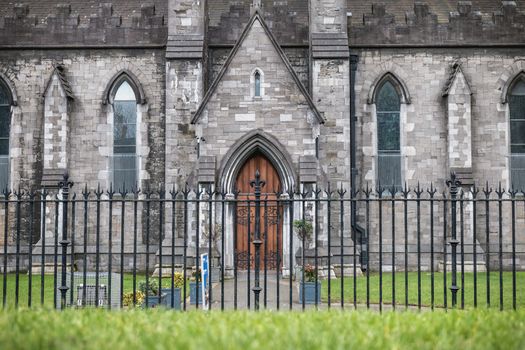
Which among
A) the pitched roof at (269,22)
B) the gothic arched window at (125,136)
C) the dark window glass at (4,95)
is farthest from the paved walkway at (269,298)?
the dark window glass at (4,95)

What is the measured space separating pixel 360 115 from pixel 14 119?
11.7 metres

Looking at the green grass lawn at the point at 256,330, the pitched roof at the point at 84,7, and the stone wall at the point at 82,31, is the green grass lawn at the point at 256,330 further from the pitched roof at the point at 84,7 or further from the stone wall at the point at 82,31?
the pitched roof at the point at 84,7

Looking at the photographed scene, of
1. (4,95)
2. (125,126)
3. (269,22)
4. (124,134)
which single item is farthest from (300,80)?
(4,95)

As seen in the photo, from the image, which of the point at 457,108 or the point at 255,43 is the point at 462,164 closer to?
the point at 457,108

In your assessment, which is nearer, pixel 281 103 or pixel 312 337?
pixel 312 337

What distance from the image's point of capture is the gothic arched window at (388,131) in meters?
22.7

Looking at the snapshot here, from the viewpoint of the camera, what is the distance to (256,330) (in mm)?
6324

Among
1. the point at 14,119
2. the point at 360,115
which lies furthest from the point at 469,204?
the point at 14,119

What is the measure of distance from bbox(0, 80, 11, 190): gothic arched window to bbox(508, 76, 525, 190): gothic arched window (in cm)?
1707

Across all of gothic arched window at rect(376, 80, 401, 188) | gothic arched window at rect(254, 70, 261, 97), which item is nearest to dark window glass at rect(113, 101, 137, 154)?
gothic arched window at rect(254, 70, 261, 97)

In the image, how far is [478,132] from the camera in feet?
73.7

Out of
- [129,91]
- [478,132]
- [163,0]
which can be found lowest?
[478,132]

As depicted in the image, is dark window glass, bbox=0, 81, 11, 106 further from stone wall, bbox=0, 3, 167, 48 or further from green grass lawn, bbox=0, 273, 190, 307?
green grass lawn, bbox=0, 273, 190, 307

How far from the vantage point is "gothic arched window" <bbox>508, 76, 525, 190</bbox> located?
22641 millimetres
